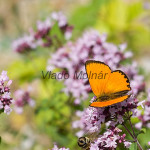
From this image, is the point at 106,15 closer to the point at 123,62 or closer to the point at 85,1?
the point at 85,1

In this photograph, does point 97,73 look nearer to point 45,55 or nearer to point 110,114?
point 110,114

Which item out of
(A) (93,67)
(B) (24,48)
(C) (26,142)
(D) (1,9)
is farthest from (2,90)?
(D) (1,9)

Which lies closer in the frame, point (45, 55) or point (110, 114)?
point (110, 114)

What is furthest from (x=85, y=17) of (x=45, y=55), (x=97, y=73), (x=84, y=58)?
(x=97, y=73)

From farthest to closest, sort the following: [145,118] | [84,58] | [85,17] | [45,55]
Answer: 1. [85,17]
2. [45,55]
3. [84,58]
4. [145,118]

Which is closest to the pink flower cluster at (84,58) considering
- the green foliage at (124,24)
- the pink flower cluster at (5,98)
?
the pink flower cluster at (5,98)

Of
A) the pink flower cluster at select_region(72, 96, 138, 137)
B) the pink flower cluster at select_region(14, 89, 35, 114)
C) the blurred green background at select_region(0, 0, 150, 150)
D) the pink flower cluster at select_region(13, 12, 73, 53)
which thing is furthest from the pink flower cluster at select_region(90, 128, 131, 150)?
the pink flower cluster at select_region(13, 12, 73, 53)

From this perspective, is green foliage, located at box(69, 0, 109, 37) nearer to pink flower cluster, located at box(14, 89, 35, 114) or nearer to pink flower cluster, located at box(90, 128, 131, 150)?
pink flower cluster, located at box(14, 89, 35, 114)
